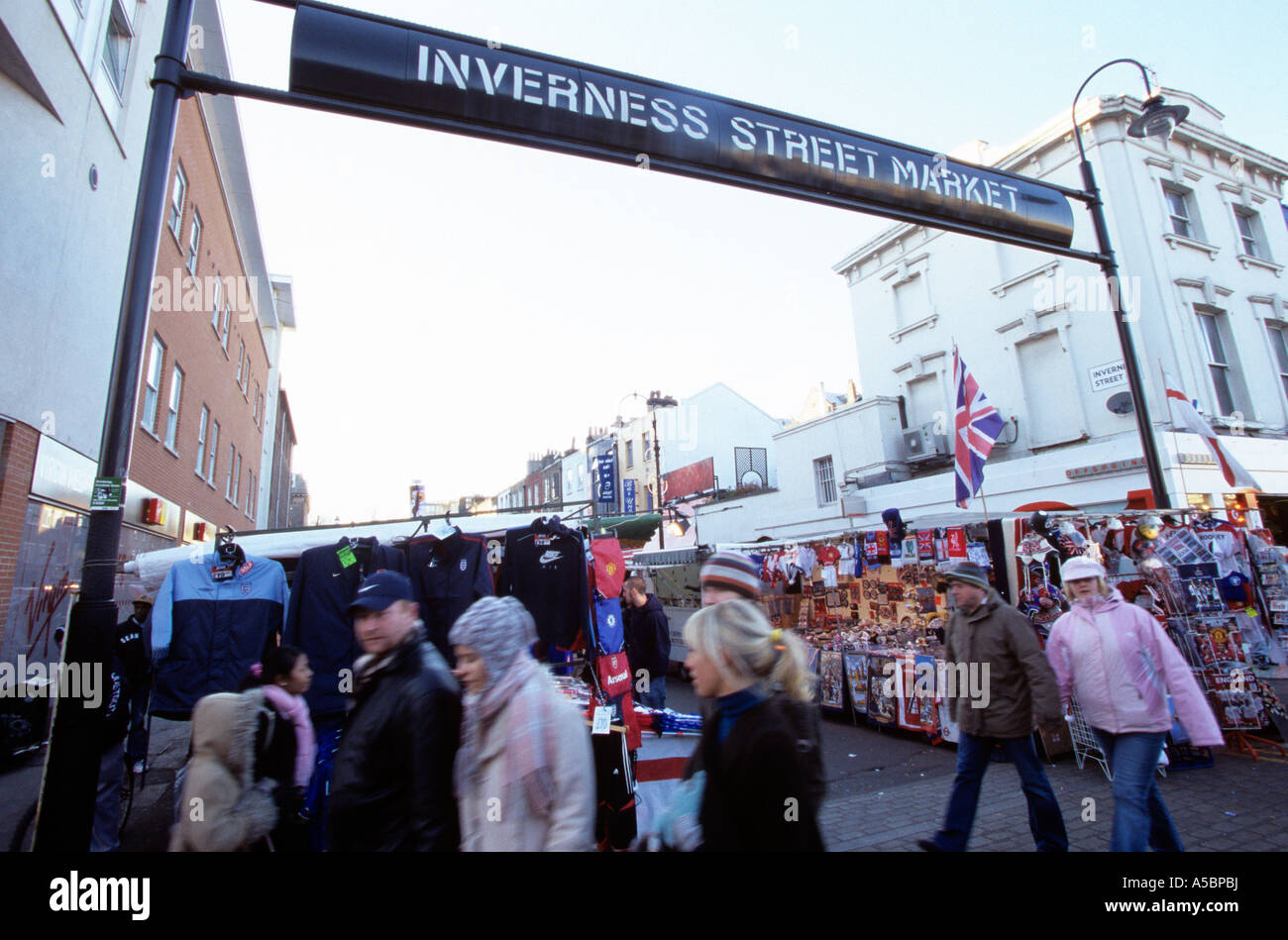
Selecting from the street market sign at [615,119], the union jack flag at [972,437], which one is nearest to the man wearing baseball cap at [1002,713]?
the street market sign at [615,119]

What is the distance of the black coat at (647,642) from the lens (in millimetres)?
7867

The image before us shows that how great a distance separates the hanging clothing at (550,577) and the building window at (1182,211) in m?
19.3

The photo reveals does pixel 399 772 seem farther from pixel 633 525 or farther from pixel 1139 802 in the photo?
pixel 633 525

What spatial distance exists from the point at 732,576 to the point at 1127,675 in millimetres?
2671

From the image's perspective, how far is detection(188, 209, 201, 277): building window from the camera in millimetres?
14078

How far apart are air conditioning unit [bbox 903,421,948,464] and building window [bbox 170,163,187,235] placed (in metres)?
19.1

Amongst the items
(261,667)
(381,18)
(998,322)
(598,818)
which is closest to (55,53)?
(381,18)

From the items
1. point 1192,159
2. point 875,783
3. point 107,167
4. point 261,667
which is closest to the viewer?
point 261,667

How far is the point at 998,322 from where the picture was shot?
17.8 m

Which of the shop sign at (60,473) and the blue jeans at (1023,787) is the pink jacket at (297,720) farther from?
the shop sign at (60,473)
